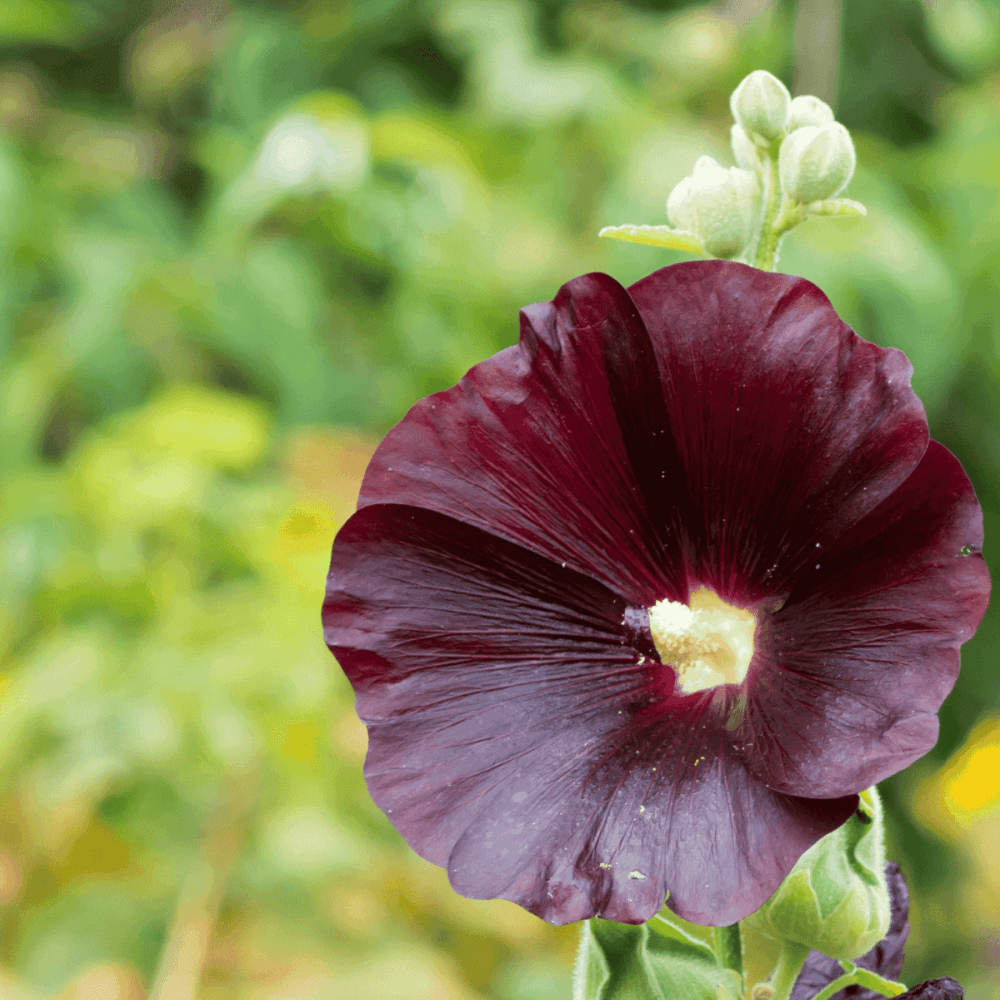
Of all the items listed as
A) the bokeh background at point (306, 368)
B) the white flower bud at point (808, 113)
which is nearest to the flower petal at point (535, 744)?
the white flower bud at point (808, 113)

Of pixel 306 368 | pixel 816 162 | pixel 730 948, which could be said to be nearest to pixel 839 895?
pixel 730 948

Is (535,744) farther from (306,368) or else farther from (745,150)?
(306,368)

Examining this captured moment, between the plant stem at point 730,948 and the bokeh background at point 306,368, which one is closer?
the plant stem at point 730,948

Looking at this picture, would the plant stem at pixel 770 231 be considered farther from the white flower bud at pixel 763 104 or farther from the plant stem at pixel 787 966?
the plant stem at pixel 787 966

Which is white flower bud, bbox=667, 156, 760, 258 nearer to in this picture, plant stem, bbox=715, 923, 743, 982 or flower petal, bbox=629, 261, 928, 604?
flower petal, bbox=629, 261, 928, 604

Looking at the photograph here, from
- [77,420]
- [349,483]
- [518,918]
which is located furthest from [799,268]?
[77,420]

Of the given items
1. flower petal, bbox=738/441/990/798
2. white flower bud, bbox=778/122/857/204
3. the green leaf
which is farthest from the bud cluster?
the green leaf
